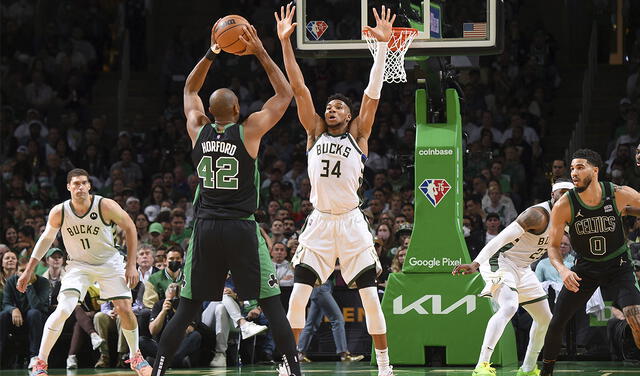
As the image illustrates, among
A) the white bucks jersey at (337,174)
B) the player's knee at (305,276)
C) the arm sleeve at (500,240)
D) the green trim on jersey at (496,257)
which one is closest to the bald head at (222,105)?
the white bucks jersey at (337,174)

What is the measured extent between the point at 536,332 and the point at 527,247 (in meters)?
0.83

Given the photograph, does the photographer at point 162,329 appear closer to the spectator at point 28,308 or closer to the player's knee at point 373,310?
the spectator at point 28,308

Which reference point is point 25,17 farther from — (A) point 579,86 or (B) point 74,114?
(A) point 579,86

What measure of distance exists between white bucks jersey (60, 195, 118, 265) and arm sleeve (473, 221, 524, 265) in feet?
12.7

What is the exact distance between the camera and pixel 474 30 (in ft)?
39.3

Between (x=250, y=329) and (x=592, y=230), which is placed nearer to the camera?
(x=592, y=230)

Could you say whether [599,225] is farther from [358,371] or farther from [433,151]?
[358,371]

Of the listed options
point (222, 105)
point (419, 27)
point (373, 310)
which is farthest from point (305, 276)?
point (419, 27)

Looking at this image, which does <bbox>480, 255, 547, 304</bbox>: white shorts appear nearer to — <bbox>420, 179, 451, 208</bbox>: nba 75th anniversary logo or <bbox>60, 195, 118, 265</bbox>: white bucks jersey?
<bbox>420, 179, 451, 208</bbox>: nba 75th anniversary logo

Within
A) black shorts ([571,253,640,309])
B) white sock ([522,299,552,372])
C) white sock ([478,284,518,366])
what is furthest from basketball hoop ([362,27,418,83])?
black shorts ([571,253,640,309])

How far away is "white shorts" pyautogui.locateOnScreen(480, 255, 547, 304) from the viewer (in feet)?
36.2

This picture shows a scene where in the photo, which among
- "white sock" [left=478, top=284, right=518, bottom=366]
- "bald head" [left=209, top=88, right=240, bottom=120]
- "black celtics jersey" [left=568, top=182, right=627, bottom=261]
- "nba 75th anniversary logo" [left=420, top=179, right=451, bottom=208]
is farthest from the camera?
"nba 75th anniversary logo" [left=420, top=179, right=451, bottom=208]

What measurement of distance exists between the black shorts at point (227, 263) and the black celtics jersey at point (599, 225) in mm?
2998

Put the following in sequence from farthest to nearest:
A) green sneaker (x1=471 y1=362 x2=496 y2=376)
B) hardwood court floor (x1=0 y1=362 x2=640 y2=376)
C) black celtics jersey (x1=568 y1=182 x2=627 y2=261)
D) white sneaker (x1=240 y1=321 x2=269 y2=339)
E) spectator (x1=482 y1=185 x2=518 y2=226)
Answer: spectator (x1=482 y1=185 x2=518 y2=226) → white sneaker (x1=240 y1=321 x2=269 y2=339) → hardwood court floor (x1=0 y1=362 x2=640 y2=376) → green sneaker (x1=471 y1=362 x2=496 y2=376) → black celtics jersey (x1=568 y1=182 x2=627 y2=261)
